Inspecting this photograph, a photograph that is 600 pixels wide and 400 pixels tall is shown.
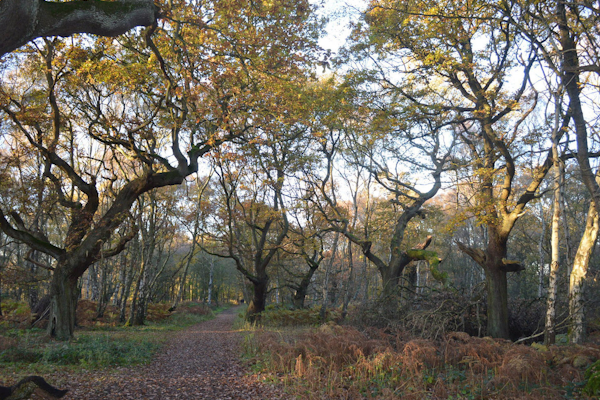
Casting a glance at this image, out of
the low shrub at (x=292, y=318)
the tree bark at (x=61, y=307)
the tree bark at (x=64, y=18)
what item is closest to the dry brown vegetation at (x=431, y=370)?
the tree bark at (x=64, y=18)

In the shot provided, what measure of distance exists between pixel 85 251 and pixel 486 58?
12.3m

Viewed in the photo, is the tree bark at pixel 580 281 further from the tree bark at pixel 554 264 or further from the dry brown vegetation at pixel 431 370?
the dry brown vegetation at pixel 431 370

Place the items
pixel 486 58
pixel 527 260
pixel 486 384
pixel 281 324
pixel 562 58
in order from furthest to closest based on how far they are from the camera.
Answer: pixel 527 260 < pixel 281 324 < pixel 486 58 < pixel 562 58 < pixel 486 384

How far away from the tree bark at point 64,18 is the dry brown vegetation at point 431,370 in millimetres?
5337

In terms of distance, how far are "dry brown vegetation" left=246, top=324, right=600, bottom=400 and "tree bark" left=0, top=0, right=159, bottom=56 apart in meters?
5.34

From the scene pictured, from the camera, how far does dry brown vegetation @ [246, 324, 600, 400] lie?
492cm

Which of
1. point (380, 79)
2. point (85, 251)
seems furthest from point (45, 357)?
point (380, 79)

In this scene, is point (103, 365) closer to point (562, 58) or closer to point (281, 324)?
point (281, 324)

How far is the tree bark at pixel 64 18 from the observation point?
9.89 feet

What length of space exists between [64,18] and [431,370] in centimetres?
710

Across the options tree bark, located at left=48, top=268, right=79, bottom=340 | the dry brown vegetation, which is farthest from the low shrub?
the dry brown vegetation

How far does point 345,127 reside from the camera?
47.2 ft

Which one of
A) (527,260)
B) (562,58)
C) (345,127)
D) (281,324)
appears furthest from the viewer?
(527,260)

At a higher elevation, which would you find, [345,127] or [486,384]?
[345,127]
